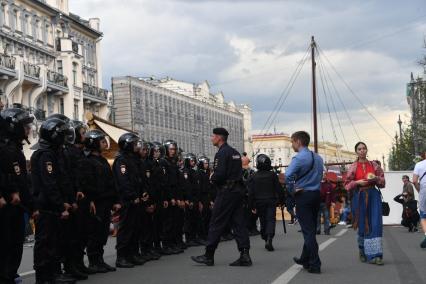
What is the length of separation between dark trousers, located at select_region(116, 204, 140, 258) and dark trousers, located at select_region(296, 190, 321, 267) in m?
2.76

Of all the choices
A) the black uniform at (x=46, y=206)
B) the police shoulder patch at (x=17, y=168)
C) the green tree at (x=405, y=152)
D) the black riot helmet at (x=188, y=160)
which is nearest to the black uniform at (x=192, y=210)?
the black riot helmet at (x=188, y=160)

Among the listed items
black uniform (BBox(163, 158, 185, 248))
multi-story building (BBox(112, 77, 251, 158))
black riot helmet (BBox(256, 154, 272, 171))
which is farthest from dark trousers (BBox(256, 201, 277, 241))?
multi-story building (BBox(112, 77, 251, 158))

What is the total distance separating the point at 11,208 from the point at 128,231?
353 centimetres

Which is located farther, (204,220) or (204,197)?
(204,220)

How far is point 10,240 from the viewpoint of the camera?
28.9 feet

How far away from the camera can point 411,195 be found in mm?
22672

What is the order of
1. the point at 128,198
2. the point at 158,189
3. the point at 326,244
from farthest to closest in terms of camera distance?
the point at 326,244, the point at 158,189, the point at 128,198

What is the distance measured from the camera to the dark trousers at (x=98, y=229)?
37.1 feet

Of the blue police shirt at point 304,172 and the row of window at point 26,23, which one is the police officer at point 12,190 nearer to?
the blue police shirt at point 304,172

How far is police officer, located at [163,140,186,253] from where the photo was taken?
46.2 feet

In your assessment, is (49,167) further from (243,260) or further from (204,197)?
(204,197)

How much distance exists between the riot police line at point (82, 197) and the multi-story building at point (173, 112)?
211 ft

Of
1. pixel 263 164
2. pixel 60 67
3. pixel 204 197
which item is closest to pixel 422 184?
pixel 263 164

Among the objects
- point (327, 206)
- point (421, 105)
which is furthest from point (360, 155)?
point (421, 105)
